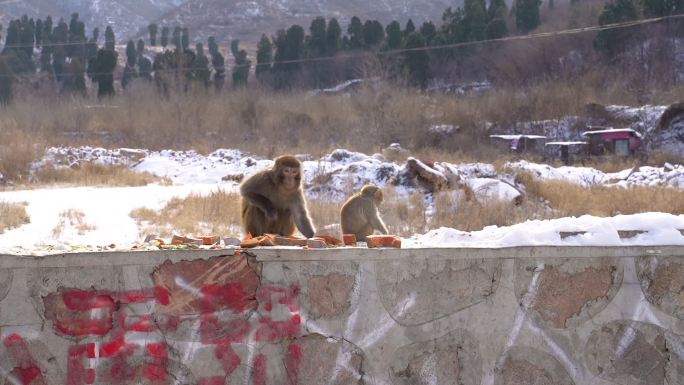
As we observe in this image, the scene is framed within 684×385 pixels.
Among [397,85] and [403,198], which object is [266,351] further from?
[397,85]

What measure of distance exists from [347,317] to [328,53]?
196ft

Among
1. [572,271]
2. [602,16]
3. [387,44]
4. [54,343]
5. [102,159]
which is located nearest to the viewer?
[54,343]

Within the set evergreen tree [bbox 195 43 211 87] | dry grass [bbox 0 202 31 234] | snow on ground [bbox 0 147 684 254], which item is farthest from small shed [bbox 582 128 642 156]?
evergreen tree [bbox 195 43 211 87]

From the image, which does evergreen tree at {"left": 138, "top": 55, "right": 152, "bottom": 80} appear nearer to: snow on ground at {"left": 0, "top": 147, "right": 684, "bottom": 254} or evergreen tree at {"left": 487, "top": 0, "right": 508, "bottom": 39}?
evergreen tree at {"left": 487, "top": 0, "right": 508, "bottom": 39}

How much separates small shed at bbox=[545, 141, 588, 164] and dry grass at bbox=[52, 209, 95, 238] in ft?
61.5

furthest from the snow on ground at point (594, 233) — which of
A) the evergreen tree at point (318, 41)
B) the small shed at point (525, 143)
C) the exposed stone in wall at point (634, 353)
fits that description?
the evergreen tree at point (318, 41)

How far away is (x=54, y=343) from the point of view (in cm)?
436

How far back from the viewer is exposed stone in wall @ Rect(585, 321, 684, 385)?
4703mm

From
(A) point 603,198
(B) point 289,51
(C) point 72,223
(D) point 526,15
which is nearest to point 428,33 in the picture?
(D) point 526,15

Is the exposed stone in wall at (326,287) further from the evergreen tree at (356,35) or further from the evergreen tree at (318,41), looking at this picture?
the evergreen tree at (318,41)

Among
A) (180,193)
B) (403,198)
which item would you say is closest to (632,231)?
(403,198)

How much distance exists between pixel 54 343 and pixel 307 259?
1391 mm

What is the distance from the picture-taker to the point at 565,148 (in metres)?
30.2

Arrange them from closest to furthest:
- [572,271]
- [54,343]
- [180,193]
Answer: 1. [54,343]
2. [572,271]
3. [180,193]
